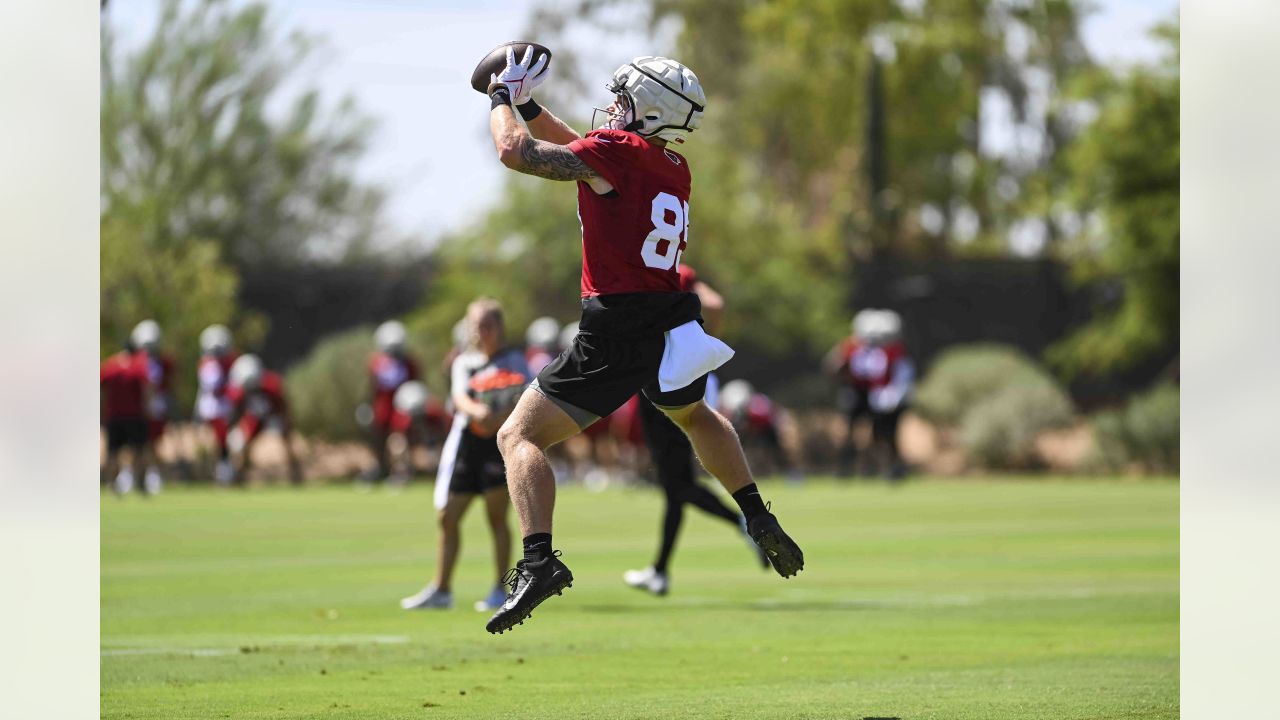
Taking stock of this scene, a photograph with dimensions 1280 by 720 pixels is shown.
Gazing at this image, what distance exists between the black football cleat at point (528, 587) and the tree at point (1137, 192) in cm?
2983

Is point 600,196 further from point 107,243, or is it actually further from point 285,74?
point 285,74

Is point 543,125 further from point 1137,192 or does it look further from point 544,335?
point 1137,192

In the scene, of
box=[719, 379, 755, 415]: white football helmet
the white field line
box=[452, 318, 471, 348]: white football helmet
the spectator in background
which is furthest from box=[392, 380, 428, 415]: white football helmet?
the white field line

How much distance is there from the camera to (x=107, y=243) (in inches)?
1348

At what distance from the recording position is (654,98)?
24.3 feet

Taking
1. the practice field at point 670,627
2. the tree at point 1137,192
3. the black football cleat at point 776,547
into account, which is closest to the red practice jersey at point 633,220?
the black football cleat at point 776,547

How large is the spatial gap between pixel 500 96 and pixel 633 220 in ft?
2.38

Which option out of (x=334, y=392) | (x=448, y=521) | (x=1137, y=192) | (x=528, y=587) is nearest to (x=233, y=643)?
(x=448, y=521)

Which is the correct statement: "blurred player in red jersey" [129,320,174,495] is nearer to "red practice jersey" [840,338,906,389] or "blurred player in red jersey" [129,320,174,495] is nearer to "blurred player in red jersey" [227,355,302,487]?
"blurred player in red jersey" [227,355,302,487]

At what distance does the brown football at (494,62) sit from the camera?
7398 mm

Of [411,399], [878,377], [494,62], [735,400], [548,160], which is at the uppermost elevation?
[494,62]

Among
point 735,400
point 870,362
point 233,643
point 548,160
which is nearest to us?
point 548,160
